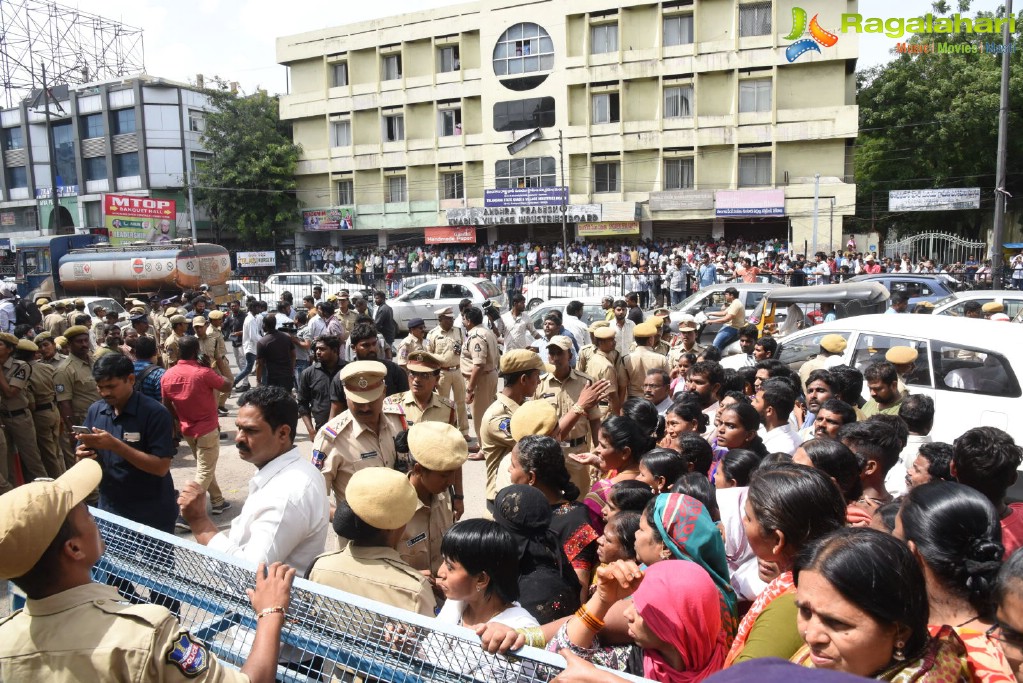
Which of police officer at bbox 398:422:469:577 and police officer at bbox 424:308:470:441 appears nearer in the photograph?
police officer at bbox 398:422:469:577

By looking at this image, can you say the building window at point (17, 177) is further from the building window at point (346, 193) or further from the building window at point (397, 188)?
the building window at point (397, 188)

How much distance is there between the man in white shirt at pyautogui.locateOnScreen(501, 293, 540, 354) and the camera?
9.77 meters

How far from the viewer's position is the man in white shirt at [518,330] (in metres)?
9.77

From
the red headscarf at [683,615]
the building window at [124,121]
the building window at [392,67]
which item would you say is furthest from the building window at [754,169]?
the building window at [124,121]

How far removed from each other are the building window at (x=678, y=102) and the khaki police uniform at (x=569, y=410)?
29058 millimetres

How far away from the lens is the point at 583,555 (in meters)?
3.08

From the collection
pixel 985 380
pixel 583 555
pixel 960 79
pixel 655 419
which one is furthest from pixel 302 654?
pixel 960 79

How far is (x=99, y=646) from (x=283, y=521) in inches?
42.5

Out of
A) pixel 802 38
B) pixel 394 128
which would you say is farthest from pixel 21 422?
pixel 394 128

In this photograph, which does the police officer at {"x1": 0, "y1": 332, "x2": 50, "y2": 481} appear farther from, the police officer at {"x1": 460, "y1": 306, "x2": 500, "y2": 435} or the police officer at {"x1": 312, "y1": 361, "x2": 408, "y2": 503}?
the police officer at {"x1": 460, "y1": 306, "x2": 500, "y2": 435}

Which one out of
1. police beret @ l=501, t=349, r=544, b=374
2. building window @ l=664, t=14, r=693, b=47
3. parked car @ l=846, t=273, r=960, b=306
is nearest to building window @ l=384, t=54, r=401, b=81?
building window @ l=664, t=14, r=693, b=47

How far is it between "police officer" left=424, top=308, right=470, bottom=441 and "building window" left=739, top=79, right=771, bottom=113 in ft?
85.9

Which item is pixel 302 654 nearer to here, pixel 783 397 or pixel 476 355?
pixel 783 397

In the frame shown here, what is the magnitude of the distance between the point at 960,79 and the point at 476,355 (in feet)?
102
